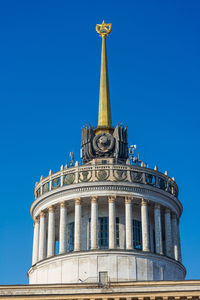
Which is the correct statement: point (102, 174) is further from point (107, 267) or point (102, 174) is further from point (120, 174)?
point (107, 267)

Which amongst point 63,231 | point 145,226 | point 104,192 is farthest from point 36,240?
point 145,226

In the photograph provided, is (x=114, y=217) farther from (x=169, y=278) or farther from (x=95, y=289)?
(x=95, y=289)

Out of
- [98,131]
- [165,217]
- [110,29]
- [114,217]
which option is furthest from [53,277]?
[110,29]

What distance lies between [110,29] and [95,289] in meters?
32.0

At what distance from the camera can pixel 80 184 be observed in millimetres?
53719

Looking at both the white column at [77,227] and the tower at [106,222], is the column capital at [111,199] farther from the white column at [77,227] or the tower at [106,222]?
the white column at [77,227]

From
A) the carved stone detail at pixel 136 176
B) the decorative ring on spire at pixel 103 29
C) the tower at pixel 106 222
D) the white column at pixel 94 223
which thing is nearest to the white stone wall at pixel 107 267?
the tower at pixel 106 222

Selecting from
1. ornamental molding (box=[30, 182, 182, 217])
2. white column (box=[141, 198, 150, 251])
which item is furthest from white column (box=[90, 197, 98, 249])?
white column (box=[141, 198, 150, 251])

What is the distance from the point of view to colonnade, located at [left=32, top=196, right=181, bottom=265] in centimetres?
5216

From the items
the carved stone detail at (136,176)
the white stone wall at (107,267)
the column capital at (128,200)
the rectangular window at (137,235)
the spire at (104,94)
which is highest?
the spire at (104,94)

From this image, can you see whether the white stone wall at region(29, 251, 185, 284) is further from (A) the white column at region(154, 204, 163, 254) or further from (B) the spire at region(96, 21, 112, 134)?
(B) the spire at region(96, 21, 112, 134)

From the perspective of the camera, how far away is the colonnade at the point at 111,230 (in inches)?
2053

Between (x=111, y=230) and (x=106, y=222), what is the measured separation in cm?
189

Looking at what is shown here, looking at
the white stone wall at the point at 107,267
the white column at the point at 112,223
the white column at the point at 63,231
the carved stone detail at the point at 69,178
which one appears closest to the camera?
the white stone wall at the point at 107,267
